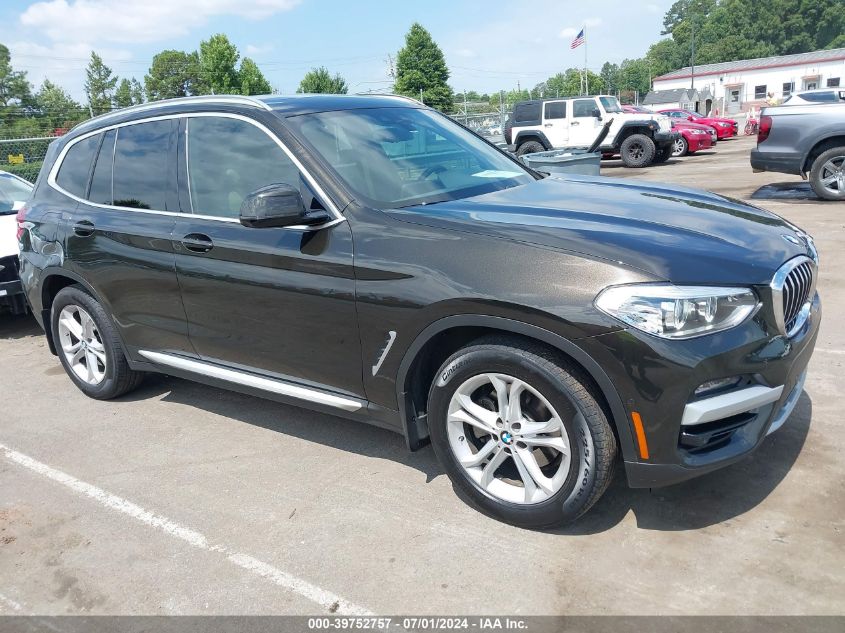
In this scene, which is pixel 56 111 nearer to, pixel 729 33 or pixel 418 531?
pixel 418 531

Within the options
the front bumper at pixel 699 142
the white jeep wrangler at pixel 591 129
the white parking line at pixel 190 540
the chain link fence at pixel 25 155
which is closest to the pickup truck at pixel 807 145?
the white jeep wrangler at pixel 591 129

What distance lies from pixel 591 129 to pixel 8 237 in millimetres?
15726

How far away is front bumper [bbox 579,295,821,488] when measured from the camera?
2.56 meters

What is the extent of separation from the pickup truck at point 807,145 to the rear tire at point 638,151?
8634mm

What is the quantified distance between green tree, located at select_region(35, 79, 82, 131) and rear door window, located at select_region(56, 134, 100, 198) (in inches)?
1274

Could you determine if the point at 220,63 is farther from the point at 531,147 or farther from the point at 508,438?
the point at 508,438

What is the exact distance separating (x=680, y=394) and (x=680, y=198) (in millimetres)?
1458

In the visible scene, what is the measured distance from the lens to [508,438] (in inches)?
119

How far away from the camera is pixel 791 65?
250 ft

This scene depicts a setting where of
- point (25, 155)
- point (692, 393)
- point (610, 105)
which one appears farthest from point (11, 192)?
point (610, 105)

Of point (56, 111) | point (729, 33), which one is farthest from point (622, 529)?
point (729, 33)

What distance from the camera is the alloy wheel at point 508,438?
2896 millimetres

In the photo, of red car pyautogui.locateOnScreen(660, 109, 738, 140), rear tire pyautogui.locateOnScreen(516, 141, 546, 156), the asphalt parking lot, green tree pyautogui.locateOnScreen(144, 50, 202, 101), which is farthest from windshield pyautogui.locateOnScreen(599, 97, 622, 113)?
green tree pyautogui.locateOnScreen(144, 50, 202, 101)

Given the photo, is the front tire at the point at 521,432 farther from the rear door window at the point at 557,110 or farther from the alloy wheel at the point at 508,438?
the rear door window at the point at 557,110
